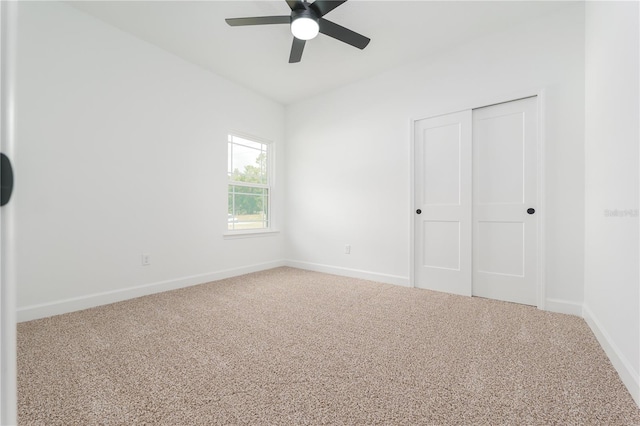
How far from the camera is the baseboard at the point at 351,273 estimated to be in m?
3.42

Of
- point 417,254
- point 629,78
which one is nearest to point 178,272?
point 417,254

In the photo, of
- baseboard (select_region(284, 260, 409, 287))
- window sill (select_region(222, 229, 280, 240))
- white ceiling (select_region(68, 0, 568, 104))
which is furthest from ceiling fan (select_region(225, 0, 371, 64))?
baseboard (select_region(284, 260, 409, 287))

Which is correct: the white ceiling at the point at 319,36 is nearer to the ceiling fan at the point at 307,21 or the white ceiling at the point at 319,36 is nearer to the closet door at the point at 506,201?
the ceiling fan at the point at 307,21

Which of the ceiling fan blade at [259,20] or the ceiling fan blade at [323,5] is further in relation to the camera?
the ceiling fan blade at [259,20]

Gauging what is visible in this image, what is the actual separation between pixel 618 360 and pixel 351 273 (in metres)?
2.58

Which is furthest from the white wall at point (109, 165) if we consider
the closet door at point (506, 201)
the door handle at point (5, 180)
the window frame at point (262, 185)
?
the closet door at point (506, 201)

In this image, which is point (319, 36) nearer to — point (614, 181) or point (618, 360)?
point (614, 181)

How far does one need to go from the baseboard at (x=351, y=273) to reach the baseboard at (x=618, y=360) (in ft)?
5.36

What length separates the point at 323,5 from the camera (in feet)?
7.09

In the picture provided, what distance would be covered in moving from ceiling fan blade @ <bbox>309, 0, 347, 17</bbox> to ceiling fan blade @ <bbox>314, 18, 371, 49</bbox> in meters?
0.07

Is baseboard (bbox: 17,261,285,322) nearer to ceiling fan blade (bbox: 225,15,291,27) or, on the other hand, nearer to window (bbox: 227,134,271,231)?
window (bbox: 227,134,271,231)

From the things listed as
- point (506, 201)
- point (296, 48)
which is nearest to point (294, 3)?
point (296, 48)

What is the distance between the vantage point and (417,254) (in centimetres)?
330

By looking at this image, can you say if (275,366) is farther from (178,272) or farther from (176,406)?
(178,272)
